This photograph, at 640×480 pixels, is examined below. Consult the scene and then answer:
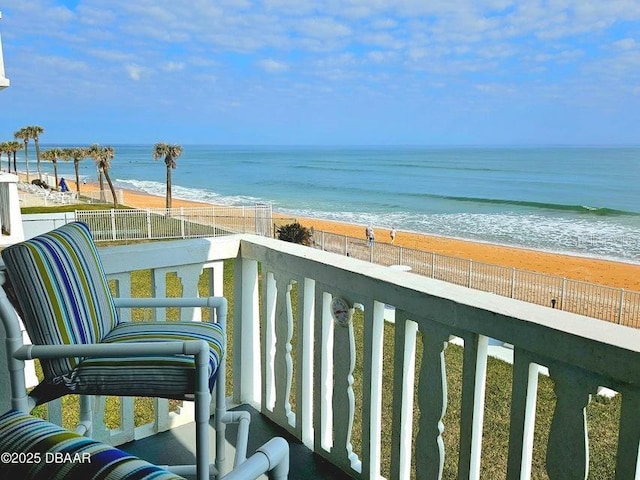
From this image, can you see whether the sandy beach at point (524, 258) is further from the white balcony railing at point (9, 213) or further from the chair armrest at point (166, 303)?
the chair armrest at point (166, 303)

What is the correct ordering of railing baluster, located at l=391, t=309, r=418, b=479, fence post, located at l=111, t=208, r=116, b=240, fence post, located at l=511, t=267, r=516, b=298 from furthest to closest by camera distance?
1. fence post, located at l=111, t=208, r=116, b=240
2. fence post, located at l=511, t=267, r=516, b=298
3. railing baluster, located at l=391, t=309, r=418, b=479

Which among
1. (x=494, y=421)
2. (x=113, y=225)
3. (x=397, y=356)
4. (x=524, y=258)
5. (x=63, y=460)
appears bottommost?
(x=524, y=258)

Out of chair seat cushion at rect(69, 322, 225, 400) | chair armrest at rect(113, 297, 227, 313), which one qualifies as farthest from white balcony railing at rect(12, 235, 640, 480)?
chair seat cushion at rect(69, 322, 225, 400)

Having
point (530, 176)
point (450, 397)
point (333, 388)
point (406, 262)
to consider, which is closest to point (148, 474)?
point (333, 388)

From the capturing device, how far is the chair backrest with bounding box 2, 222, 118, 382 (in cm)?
124

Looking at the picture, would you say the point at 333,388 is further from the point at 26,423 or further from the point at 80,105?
the point at 80,105

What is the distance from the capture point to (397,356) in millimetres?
1615

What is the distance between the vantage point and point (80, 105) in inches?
2258

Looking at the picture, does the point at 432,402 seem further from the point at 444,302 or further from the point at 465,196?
the point at 465,196

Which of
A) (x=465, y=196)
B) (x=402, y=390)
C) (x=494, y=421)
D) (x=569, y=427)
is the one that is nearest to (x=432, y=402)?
(x=402, y=390)

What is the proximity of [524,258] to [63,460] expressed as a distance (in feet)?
60.5

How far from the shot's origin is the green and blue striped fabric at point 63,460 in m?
0.54

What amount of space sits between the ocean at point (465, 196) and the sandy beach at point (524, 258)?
115 cm

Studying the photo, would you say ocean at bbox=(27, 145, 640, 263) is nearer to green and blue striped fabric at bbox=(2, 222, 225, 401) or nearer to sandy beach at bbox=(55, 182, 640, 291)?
sandy beach at bbox=(55, 182, 640, 291)
